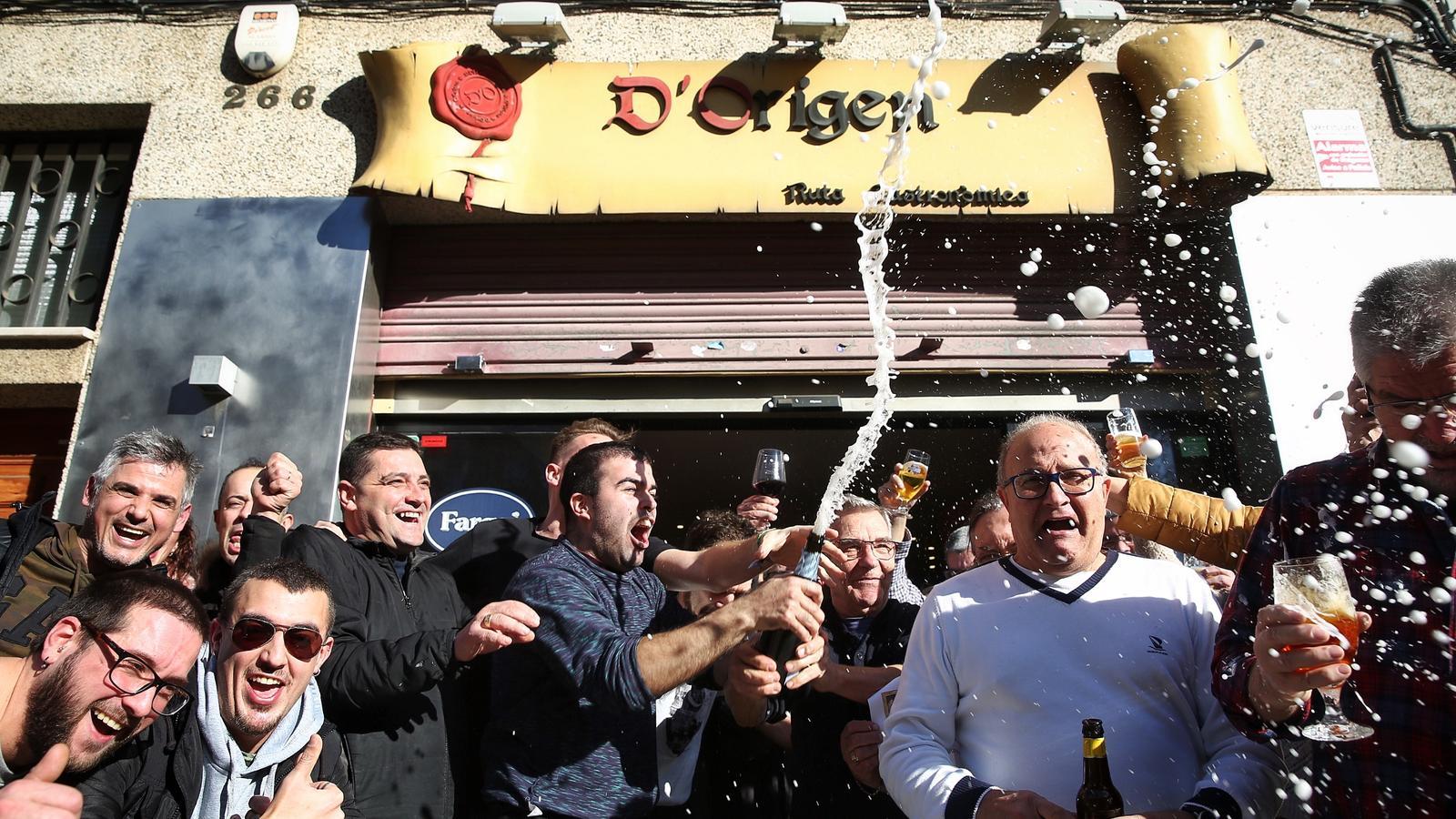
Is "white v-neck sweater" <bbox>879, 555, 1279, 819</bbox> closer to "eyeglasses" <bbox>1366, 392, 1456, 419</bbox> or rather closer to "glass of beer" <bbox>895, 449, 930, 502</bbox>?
"eyeglasses" <bbox>1366, 392, 1456, 419</bbox>

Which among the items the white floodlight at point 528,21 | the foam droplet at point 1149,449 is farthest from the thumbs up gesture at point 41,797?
the white floodlight at point 528,21

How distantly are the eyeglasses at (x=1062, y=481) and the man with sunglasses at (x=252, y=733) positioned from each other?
6.70 feet

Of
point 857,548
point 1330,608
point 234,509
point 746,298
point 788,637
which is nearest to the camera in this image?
point 1330,608

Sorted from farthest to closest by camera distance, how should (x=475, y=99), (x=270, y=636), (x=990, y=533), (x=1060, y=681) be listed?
1. (x=475, y=99)
2. (x=990, y=533)
3. (x=270, y=636)
4. (x=1060, y=681)

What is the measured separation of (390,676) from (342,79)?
6.19m

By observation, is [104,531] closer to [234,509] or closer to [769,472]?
[234,509]

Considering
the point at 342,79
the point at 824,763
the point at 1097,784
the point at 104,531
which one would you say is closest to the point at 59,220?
the point at 342,79

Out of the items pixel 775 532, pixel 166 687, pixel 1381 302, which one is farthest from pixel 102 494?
pixel 1381 302

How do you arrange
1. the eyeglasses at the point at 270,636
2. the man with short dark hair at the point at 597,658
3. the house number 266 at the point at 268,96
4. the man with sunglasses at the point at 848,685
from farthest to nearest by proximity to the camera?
the house number 266 at the point at 268,96 → the man with sunglasses at the point at 848,685 → the eyeglasses at the point at 270,636 → the man with short dark hair at the point at 597,658

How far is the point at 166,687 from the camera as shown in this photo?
7.47 ft

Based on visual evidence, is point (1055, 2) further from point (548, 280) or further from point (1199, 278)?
point (548, 280)

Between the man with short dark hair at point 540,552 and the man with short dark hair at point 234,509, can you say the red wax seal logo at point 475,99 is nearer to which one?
the man with short dark hair at point 234,509

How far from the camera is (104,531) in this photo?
11.1 ft

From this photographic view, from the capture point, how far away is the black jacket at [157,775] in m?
2.22
